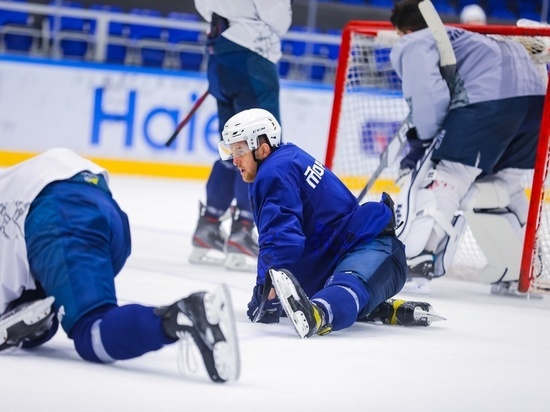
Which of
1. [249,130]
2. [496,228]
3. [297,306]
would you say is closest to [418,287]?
[496,228]

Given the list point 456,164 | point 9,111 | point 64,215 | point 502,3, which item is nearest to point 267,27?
point 456,164

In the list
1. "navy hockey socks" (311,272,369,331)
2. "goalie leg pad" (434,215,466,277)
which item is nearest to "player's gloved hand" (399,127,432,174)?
"goalie leg pad" (434,215,466,277)

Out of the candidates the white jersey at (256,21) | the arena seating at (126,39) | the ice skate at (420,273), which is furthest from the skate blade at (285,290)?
the arena seating at (126,39)

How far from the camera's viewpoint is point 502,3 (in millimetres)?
12273

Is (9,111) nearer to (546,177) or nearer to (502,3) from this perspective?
(546,177)

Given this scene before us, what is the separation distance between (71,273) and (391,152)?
269cm

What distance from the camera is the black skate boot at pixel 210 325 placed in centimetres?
218

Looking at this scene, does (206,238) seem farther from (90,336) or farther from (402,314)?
(90,336)

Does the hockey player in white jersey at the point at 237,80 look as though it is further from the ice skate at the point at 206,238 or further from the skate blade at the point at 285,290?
the skate blade at the point at 285,290

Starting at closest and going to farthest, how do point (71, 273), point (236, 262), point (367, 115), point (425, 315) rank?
point (71, 273), point (425, 315), point (236, 262), point (367, 115)

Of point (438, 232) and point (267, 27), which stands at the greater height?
point (267, 27)

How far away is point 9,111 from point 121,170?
35.7 inches

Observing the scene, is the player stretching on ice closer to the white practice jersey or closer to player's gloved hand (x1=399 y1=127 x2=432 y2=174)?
the white practice jersey

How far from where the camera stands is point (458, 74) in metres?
4.37
